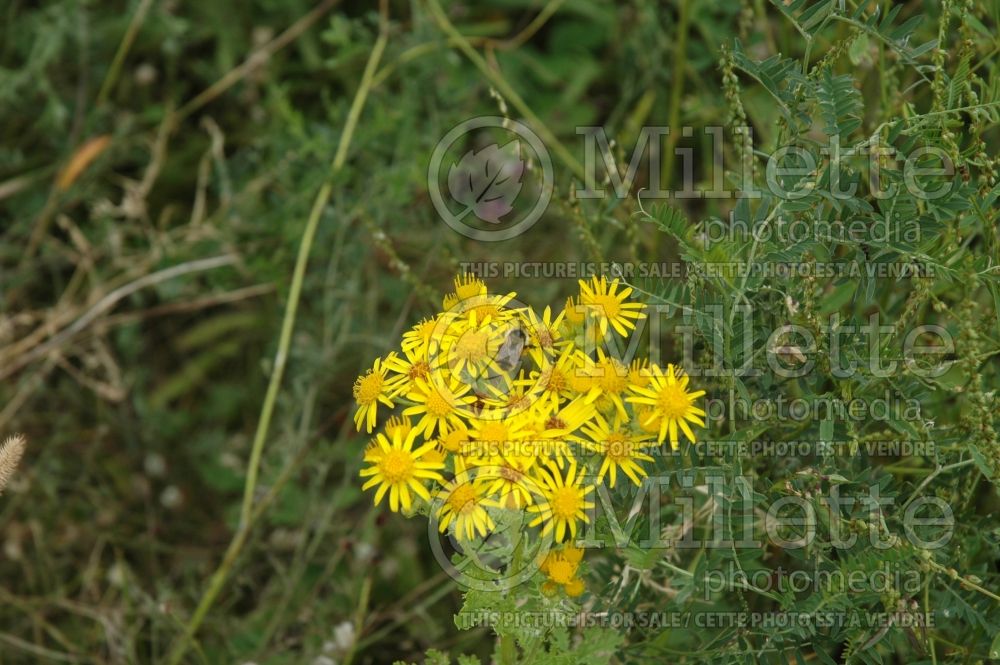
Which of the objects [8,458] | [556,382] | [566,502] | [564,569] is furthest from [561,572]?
[8,458]

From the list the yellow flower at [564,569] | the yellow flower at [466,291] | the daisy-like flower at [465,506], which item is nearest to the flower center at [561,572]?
the yellow flower at [564,569]

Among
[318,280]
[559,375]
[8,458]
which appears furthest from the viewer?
[318,280]

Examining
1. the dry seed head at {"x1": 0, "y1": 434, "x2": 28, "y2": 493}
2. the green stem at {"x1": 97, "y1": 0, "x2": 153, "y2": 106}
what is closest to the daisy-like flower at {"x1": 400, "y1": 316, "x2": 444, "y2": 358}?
the dry seed head at {"x1": 0, "y1": 434, "x2": 28, "y2": 493}

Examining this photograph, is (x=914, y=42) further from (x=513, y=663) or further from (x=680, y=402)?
(x=513, y=663)

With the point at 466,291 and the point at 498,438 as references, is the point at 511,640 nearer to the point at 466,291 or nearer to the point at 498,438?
the point at 498,438

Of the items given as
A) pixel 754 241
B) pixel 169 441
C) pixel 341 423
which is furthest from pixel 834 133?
pixel 169 441

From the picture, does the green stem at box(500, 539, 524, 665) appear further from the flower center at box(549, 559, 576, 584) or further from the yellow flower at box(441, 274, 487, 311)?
the yellow flower at box(441, 274, 487, 311)

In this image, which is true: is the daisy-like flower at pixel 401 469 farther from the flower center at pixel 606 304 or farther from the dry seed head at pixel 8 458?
the dry seed head at pixel 8 458
